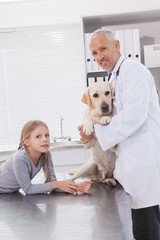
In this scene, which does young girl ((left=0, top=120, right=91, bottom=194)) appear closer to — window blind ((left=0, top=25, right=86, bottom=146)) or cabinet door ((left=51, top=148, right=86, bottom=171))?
cabinet door ((left=51, top=148, right=86, bottom=171))

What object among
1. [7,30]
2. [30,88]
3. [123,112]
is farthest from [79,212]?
[7,30]

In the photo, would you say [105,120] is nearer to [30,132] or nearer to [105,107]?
[105,107]

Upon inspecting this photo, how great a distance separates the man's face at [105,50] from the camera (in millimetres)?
1444

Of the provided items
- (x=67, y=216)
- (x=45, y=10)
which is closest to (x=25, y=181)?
(x=67, y=216)

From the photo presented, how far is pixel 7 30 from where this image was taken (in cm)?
374

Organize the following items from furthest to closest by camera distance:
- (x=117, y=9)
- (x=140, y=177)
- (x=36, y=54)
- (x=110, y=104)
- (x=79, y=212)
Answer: (x=36, y=54), (x=117, y=9), (x=110, y=104), (x=140, y=177), (x=79, y=212)

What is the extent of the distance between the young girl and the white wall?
2.21 meters

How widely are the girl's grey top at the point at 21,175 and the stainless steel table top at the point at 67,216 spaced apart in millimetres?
43

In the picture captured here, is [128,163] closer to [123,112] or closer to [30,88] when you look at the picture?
[123,112]

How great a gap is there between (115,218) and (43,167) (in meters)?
0.70

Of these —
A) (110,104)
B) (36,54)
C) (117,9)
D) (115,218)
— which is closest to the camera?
(115,218)

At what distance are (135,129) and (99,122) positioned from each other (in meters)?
0.26

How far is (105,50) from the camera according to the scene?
4.79 ft

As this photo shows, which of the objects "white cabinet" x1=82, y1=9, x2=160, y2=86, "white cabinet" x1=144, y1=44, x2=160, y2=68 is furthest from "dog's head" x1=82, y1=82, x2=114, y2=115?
"white cabinet" x1=144, y1=44, x2=160, y2=68
